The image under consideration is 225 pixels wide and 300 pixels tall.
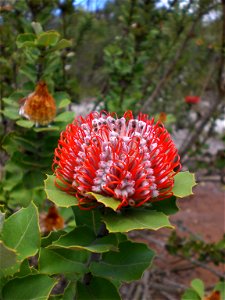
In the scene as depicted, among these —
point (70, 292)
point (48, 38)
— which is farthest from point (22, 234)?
point (48, 38)

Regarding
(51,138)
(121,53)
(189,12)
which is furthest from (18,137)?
(189,12)

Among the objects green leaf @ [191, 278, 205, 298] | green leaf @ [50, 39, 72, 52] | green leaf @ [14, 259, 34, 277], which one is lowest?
green leaf @ [191, 278, 205, 298]

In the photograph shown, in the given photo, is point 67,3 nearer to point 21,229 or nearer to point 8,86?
point 8,86

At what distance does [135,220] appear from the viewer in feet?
3.51

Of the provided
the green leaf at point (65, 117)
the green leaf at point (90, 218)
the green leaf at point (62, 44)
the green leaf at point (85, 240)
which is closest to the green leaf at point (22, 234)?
the green leaf at point (85, 240)

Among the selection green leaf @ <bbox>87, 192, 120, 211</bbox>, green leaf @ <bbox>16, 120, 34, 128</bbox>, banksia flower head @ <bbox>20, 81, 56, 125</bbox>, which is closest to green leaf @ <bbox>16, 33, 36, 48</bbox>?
banksia flower head @ <bbox>20, 81, 56, 125</bbox>

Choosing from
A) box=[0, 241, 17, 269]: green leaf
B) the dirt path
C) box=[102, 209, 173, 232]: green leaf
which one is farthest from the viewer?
the dirt path

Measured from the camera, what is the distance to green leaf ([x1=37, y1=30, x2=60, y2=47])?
1.75 metres

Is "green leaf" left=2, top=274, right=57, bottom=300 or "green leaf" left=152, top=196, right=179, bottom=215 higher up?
"green leaf" left=152, top=196, right=179, bottom=215

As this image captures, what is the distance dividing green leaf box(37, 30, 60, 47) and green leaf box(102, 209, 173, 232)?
943 mm

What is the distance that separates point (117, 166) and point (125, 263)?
0.28m

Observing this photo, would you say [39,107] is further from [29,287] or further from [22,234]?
[29,287]

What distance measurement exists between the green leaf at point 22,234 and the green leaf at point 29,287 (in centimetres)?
7

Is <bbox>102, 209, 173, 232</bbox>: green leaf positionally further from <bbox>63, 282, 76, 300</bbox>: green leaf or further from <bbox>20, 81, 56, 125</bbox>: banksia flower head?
<bbox>20, 81, 56, 125</bbox>: banksia flower head
